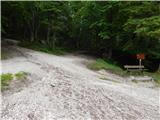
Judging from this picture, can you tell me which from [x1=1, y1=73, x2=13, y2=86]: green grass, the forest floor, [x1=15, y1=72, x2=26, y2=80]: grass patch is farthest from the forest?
[x1=1, y1=73, x2=13, y2=86]: green grass

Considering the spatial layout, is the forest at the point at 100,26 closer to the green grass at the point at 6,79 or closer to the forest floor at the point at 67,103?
the forest floor at the point at 67,103

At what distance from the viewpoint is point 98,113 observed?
6996 mm

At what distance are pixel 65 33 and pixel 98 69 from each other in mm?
22981

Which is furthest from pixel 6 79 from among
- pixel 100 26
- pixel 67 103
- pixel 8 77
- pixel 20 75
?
pixel 100 26

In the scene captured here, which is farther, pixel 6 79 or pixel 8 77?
pixel 8 77

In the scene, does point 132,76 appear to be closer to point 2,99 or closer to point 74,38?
point 2,99

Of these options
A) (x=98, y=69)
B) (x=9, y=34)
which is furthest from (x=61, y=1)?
(x=98, y=69)

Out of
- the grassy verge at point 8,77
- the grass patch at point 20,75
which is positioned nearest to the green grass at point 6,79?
the grassy verge at point 8,77

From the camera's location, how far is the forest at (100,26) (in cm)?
1842

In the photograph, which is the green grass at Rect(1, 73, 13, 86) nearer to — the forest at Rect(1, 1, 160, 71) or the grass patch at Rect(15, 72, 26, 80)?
the grass patch at Rect(15, 72, 26, 80)

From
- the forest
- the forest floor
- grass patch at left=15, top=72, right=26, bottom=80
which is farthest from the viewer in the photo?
the forest

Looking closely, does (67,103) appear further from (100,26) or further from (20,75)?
(100,26)

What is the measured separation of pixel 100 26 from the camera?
2555 cm

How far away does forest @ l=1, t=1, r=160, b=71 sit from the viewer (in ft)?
60.4
